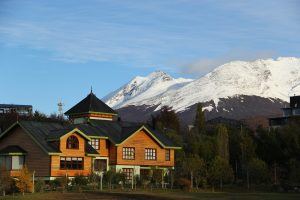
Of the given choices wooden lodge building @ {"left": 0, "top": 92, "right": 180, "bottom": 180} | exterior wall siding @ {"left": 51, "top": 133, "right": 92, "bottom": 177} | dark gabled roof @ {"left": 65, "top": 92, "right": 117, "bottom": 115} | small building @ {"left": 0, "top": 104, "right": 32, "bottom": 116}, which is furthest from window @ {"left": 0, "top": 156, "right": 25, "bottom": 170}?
small building @ {"left": 0, "top": 104, "right": 32, "bottom": 116}

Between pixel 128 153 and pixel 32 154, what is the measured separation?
37.0ft

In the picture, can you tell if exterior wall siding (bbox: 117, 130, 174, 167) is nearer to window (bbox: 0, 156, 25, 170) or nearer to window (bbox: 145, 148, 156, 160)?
window (bbox: 145, 148, 156, 160)

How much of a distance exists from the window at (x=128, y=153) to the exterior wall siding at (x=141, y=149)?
12.2 inches

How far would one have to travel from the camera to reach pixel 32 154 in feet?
191

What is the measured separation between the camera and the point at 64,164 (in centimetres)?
5809

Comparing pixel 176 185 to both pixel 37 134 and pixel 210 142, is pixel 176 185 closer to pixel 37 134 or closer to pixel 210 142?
pixel 37 134

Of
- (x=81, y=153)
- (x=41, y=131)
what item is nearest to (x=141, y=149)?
(x=81, y=153)

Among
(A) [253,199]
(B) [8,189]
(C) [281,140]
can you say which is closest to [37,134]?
(B) [8,189]

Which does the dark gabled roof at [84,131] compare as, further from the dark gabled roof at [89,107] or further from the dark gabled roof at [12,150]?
the dark gabled roof at [89,107]

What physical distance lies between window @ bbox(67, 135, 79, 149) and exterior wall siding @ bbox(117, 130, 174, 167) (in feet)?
23.3

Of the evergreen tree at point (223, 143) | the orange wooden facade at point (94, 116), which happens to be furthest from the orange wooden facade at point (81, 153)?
the evergreen tree at point (223, 143)

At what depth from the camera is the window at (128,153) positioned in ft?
215

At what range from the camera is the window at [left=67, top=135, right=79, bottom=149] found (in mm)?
58219

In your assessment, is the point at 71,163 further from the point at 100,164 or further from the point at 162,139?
the point at 162,139
